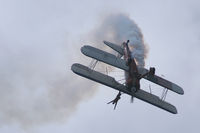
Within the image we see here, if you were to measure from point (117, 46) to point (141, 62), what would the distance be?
410 centimetres

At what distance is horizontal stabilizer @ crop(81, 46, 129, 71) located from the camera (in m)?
69.4

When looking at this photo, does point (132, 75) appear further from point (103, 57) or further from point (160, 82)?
point (160, 82)

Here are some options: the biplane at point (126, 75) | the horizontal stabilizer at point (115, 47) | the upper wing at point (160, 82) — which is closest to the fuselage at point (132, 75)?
the biplane at point (126, 75)

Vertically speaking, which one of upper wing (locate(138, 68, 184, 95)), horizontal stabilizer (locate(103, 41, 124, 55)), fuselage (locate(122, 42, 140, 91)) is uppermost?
horizontal stabilizer (locate(103, 41, 124, 55))

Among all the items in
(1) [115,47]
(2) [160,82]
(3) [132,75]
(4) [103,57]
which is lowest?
(3) [132,75]

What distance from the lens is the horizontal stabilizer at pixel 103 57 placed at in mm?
69375

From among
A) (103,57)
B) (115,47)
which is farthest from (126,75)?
(115,47)

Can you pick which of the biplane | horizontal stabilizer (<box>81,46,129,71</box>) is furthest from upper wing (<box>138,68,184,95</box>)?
horizontal stabilizer (<box>81,46,129,71</box>)

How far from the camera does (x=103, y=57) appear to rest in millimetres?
69812

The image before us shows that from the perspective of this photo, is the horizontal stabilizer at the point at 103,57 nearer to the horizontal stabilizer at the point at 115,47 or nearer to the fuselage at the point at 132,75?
the fuselage at the point at 132,75

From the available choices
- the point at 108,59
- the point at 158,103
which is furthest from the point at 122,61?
the point at 158,103

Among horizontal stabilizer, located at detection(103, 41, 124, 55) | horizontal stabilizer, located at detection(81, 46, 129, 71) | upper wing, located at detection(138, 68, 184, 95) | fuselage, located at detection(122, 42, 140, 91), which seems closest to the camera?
fuselage, located at detection(122, 42, 140, 91)

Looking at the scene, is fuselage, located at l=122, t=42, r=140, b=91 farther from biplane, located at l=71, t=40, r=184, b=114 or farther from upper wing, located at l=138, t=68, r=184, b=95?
upper wing, located at l=138, t=68, r=184, b=95

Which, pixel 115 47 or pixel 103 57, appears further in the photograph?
pixel 115 47
